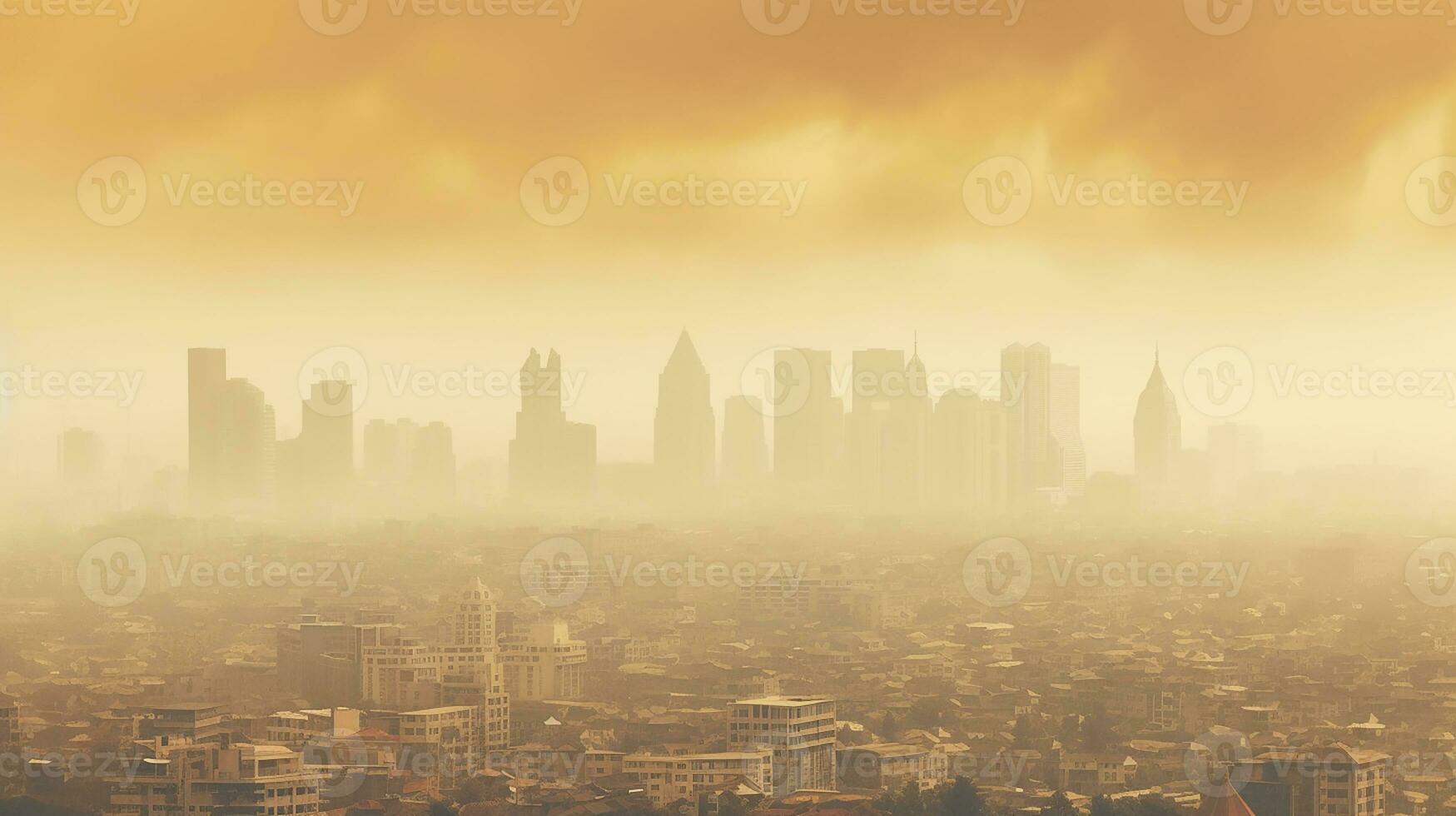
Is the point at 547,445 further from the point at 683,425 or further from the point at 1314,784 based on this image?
the point at 1314,784

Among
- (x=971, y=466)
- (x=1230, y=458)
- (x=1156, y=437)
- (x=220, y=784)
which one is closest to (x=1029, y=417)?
(x=971, y=466)

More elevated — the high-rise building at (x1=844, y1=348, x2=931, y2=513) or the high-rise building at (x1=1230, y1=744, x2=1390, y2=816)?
the high-rise building at (x1=844, y1=348, x2=931, y2=513)

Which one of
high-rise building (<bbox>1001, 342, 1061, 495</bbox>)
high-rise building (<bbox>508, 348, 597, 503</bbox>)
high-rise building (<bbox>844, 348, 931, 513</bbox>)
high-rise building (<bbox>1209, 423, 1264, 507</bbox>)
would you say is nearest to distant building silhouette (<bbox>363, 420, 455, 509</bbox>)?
high-rise building (<bbox>508, 348, 597, 503</bbox>)

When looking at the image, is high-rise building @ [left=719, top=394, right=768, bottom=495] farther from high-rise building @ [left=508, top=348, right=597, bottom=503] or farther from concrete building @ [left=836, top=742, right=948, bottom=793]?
concrete building @ [left=836, top=742, right=948, bottom=793]

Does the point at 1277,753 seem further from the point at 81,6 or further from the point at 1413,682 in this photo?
the point at 81,6

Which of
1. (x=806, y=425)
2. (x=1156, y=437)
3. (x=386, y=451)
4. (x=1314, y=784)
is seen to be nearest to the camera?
(x=1314, y=784)

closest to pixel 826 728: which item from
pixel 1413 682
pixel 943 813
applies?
pixel 943 813
